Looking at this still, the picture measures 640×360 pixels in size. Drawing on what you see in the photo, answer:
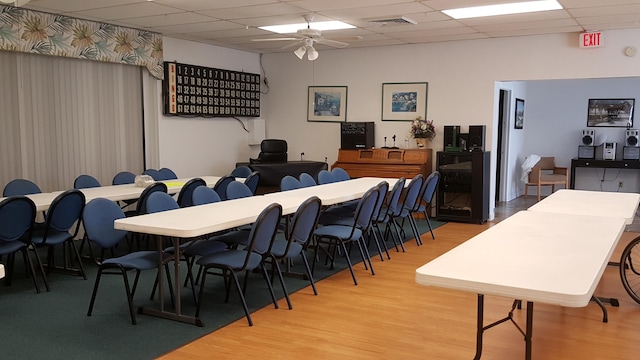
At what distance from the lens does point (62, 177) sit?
6941 mm

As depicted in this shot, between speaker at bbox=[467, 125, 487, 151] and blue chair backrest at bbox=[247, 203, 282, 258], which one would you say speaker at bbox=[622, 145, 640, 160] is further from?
blue chair backrest at bbox=[247, 203, 282, 258]

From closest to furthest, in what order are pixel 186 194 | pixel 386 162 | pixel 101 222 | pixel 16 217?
pixel 101 222, pixel 16 217, pixel 186 194, pixel 386 162

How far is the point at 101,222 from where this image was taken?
430cm

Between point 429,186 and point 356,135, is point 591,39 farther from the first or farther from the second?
point 356,135

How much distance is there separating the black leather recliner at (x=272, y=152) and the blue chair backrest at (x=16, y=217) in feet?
14.8

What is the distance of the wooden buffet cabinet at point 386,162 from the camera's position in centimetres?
846

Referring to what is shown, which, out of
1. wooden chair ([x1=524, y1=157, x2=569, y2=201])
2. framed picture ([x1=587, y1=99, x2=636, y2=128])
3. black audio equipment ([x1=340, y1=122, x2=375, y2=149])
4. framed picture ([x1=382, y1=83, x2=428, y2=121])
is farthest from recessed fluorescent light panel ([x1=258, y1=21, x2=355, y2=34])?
framed picture ([x1=587, y1=99, x2=636, y2=128])

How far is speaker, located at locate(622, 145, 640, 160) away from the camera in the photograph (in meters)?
9.99

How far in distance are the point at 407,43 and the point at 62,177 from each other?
5290mm

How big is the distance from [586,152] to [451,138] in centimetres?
373

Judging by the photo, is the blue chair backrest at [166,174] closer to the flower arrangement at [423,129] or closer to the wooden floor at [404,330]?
the wooden floor at [404,330]

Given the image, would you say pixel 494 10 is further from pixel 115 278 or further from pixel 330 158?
pixel 115 278

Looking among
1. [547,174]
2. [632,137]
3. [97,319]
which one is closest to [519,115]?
[547,174]

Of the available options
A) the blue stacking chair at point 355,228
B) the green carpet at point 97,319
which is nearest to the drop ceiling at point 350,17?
the blue stacking chair at point 355,228
